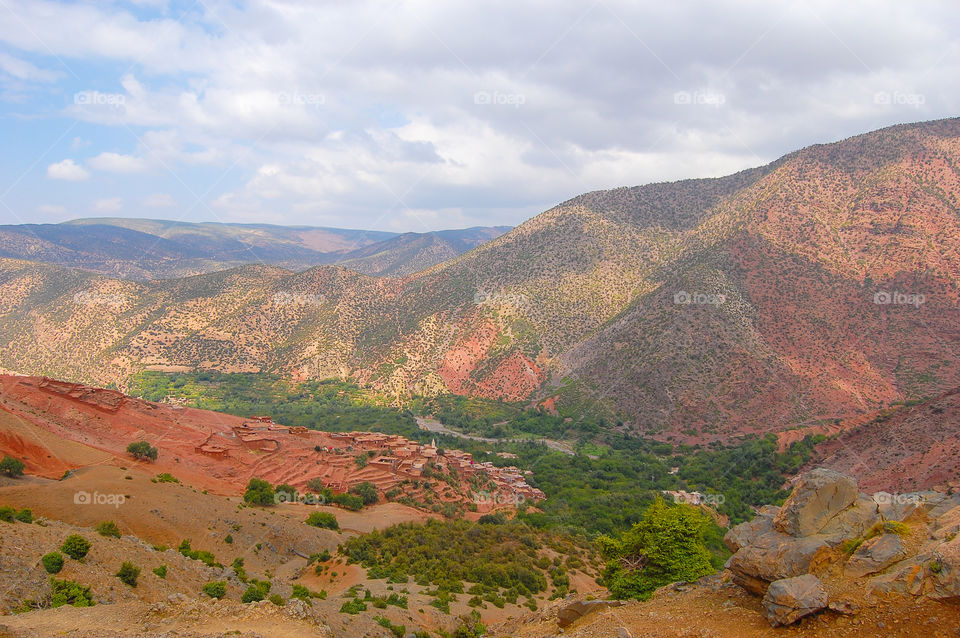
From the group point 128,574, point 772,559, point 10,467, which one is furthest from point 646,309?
point 128,574

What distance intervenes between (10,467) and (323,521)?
19446 millimetres

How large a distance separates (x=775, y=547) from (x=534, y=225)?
118937 millimetres

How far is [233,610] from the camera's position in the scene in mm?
16953

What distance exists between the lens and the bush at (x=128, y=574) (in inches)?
777

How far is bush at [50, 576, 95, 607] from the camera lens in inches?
674

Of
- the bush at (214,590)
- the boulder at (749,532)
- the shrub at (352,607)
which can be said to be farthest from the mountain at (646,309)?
the bush at (214,590)

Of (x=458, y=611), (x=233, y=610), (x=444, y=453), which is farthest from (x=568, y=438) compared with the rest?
(x=233, y=610)

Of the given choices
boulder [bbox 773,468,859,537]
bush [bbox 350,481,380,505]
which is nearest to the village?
bush [bbox 350,481,380,505]

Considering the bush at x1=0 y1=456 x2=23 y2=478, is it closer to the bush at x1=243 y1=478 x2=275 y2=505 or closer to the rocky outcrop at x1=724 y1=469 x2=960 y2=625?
the bush at x1=243 y1=478 x2=275 y2=505

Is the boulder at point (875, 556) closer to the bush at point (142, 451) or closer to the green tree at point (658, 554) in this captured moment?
the green tree at point (658, 554)

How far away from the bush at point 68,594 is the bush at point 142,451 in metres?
29.9

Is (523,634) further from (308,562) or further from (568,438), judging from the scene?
(568,438)

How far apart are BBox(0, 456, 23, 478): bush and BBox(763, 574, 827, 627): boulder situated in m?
41.3

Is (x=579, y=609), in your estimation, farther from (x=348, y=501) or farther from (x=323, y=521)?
(x=348, y=501)
